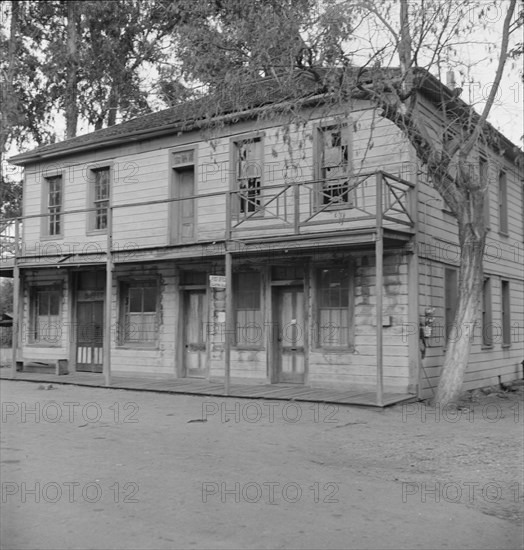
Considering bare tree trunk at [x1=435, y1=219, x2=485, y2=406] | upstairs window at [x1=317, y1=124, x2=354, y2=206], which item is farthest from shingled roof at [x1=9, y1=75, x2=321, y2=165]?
bare tree trunk at [x1=435, y1=219, x2=485, y2=406]

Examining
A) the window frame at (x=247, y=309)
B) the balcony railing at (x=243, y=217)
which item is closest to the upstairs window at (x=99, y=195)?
the balcony railing at (x=243, y=217)

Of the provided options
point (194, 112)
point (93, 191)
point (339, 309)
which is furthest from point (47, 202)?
point (339, 309)

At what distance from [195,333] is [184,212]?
2.90 m

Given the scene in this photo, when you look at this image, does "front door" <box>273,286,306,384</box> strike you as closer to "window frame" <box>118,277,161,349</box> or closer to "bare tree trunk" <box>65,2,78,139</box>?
"window frame" <box>118,277,161,349</box>

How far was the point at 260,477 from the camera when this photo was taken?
23.8 feet

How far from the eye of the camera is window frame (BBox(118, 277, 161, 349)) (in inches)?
664

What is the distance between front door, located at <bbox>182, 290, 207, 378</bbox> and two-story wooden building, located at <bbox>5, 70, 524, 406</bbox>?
0.16 feet

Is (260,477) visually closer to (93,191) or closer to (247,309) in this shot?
(247,309)

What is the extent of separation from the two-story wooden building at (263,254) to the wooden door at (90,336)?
2.1 inches

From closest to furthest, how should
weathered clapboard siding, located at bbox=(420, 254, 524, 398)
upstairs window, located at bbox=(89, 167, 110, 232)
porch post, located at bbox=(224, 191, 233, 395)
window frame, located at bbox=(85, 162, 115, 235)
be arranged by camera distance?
porch post, located at bbox=(224, 191, 233, 395)
weathered clapboard siding, located at bbox=(420, 254, 524, 398)
window frame, located at bbox=(85, 162, 115, 235)
upstairs window, located at bbox=(89, 167, 110, 232)

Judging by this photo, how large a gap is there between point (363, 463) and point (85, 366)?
1163cm

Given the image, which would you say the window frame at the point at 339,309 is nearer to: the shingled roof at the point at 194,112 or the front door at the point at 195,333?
the front door at the point at 195,333

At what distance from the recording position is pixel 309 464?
7.98 metres

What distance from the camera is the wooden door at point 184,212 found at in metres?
16.4
